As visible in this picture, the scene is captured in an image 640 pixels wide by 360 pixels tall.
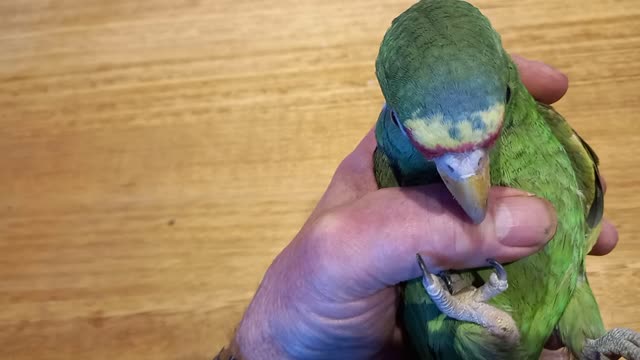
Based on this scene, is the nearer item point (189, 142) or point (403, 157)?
point (403, 157)

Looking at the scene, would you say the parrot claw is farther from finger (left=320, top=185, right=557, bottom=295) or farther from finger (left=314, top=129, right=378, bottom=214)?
finger (left=314, top=129, right=378, bottom=214)

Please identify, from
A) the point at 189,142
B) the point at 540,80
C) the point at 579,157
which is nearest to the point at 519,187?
the point at 579,157

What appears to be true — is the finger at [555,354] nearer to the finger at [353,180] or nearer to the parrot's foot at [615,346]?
the parrot's foot at [615,346]

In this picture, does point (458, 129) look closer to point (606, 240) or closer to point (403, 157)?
point (403, 157)

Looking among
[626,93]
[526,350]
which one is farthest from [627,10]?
[526,350]

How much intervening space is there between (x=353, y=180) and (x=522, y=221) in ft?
1.16

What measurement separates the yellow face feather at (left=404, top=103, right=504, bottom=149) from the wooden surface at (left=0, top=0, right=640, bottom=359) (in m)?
0.69

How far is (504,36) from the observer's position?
5.26ft

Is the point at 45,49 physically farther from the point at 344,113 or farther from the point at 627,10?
the point at 627,10

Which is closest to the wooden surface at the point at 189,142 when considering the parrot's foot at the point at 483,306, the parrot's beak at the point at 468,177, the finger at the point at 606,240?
the finger at the point at 606,240

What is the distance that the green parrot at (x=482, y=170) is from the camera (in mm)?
750

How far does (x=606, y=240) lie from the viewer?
1223mm

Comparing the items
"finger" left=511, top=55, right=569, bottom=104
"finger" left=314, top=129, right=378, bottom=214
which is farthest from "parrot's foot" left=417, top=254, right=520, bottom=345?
"finger" left=511, top=55, right=569, bottom=104

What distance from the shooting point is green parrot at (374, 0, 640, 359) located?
750 mm
